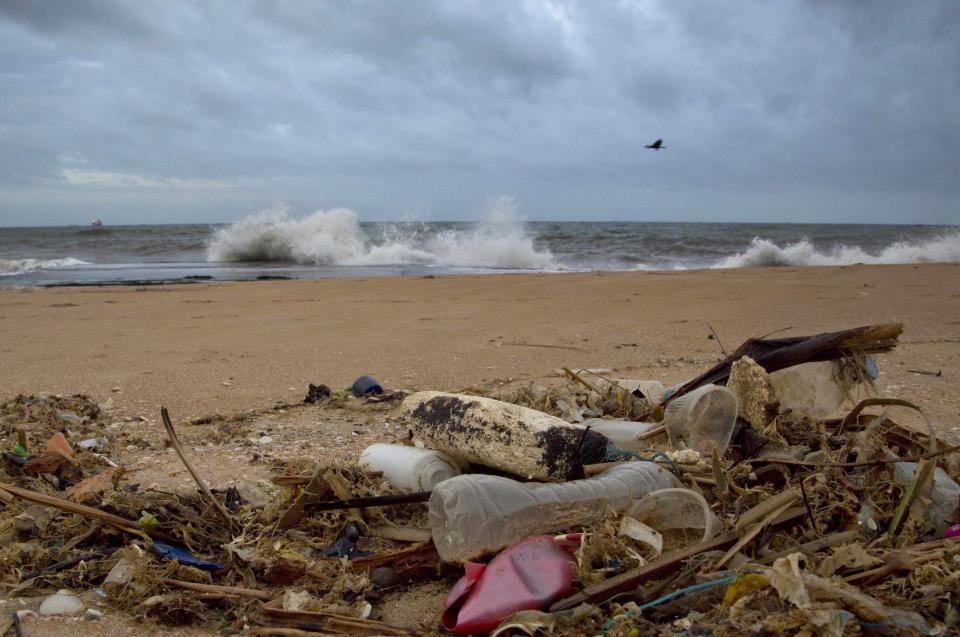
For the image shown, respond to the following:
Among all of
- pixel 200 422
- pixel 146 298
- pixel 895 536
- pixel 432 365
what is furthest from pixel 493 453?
pixel 146 298

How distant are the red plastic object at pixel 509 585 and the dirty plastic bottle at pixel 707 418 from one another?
34.8 inches

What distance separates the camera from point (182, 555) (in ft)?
6.90

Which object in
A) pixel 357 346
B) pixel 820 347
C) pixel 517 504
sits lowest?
pixel 357 346

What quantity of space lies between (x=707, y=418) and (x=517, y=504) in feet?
2.79

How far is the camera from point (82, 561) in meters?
2.07

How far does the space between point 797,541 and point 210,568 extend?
163 cm

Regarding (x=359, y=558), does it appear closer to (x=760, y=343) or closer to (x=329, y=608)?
(x=329, y=608)

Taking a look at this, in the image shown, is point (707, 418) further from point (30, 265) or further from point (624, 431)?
point (30, 265)

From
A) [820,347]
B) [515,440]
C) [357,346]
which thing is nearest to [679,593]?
[515,440]

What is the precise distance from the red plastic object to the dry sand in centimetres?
14

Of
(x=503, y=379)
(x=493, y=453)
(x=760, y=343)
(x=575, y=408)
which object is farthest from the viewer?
(x=503, y=379)

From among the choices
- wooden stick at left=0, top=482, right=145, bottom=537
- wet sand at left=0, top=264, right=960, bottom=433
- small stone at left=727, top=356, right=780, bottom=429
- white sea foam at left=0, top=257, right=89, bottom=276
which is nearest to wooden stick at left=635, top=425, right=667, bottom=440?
small stone at left=727, top=356, right=780, bottom=429

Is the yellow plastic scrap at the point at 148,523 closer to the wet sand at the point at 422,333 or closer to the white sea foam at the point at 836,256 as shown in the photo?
the wet sand at the point at 422,333

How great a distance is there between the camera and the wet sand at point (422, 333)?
445 centimetres
